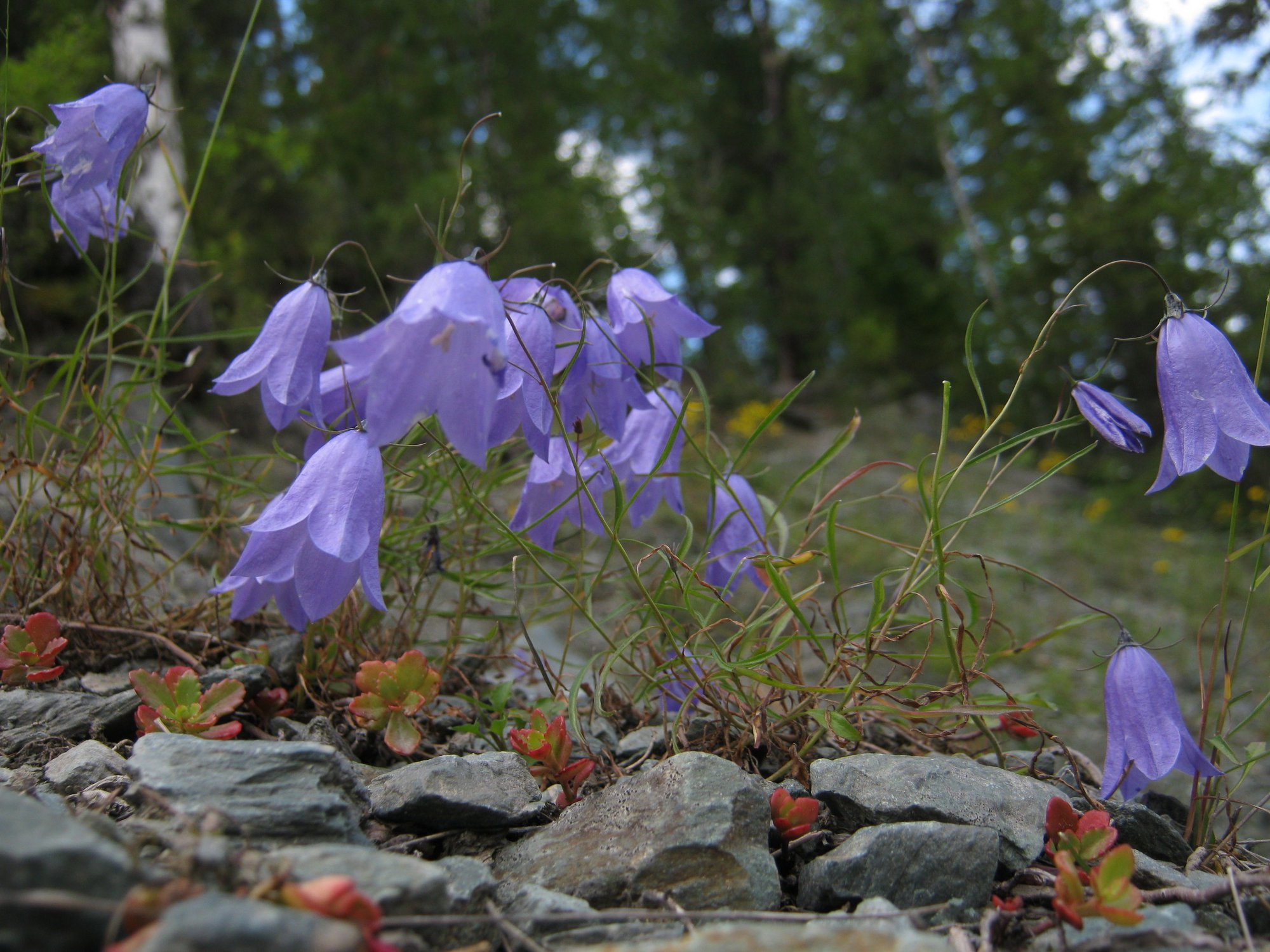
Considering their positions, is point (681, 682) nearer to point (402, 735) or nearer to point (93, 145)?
point (402, 735)

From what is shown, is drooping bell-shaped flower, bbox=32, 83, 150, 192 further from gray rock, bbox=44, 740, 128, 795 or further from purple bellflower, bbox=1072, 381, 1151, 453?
purple bellflower, bbox=1072, 381, 1151, 453

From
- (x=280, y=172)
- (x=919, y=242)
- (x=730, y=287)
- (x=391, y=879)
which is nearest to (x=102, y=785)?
(x=391, y=879)

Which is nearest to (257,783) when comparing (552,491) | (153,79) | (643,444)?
(552,491)

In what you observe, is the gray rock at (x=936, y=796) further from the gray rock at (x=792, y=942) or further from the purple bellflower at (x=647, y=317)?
the purple bellflower at (x=647, y=317)

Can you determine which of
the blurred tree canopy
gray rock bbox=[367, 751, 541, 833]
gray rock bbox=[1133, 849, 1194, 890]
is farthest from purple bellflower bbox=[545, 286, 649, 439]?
the blurred tree canopy

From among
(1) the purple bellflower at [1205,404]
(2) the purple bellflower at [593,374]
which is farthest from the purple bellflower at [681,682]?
(1) the purple bellflower at [1205,404]

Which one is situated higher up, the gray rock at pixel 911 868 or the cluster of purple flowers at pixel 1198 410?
the cluster of purple flowers at pixel 1198 410

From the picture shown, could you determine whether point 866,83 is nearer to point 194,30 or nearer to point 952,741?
point 194,30
